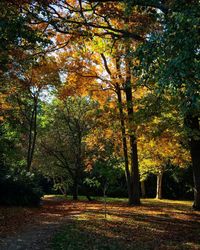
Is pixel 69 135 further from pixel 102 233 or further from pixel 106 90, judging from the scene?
pixel 102 233

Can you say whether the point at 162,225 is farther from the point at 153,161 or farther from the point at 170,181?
the point at 170,181

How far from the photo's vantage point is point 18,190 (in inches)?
734

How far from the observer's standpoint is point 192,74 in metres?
5.60

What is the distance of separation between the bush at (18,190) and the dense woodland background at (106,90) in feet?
0.19

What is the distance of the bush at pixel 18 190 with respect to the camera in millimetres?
17891

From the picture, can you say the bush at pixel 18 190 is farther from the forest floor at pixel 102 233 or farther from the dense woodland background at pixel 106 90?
the forest floor at pixel 102 233

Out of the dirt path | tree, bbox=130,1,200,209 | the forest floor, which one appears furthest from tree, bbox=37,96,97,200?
tree, bbox=130,1,200,209

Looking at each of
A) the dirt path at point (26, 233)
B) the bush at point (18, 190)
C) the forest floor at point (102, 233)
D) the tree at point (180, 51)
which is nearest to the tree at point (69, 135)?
the bush at point (18, 190)

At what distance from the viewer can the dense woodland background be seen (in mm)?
6543

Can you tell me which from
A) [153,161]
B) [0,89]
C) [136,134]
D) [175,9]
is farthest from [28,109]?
[175,9]

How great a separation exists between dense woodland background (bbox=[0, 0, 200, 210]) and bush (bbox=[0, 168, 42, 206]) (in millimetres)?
58

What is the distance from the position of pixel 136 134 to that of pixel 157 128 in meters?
1.31

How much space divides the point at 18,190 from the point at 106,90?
852 cm

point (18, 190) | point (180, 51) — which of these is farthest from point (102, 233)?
point (18, 190)
